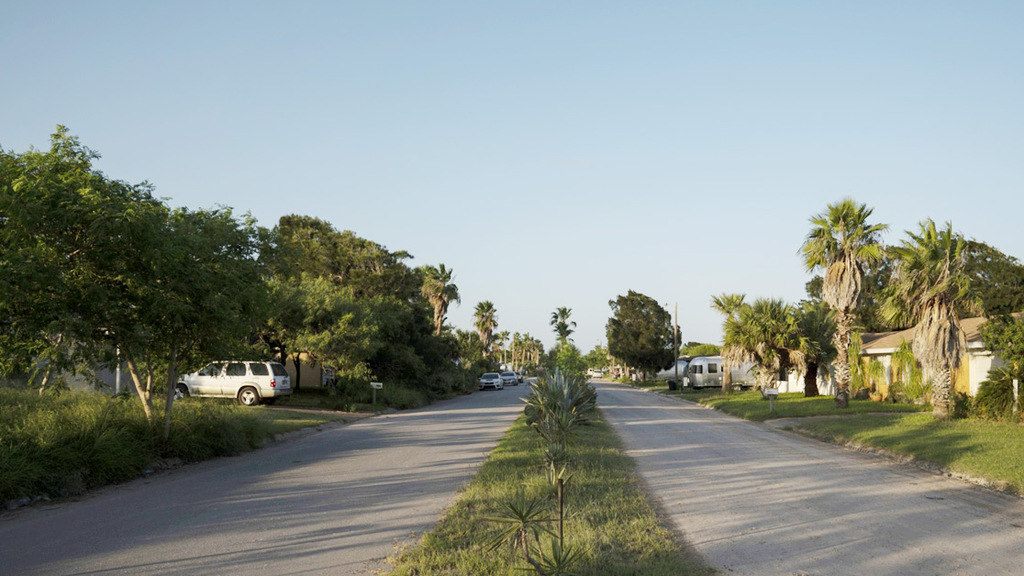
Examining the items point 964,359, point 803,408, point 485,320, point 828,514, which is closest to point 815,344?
point 803,408

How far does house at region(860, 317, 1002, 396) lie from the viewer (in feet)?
82.3

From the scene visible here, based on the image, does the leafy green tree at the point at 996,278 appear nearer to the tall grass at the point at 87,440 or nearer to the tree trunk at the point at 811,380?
the tree trunk at the point at 811,380

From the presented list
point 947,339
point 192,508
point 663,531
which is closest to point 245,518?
point 192,508

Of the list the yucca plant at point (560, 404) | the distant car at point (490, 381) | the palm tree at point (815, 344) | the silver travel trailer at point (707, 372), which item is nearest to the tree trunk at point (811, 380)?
the palm tree at point (815, 344)

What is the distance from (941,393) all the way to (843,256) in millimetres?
7390

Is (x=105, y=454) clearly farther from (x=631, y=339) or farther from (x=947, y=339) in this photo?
(x=631, y=339)

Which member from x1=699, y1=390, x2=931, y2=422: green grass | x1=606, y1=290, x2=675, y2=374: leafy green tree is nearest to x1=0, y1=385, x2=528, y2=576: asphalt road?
x1=699, y1=390, x2=931, y2=422: green grass

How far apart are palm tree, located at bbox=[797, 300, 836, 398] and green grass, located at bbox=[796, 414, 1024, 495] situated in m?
12.6

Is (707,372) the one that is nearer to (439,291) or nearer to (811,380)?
(811,380)

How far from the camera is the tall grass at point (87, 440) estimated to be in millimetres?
10773

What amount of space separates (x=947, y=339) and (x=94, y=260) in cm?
2102

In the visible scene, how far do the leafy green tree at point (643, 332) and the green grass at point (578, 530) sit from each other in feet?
192

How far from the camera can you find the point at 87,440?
Result: 1231 cm

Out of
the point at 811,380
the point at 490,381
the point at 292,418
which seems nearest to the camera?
the point at 292,418
